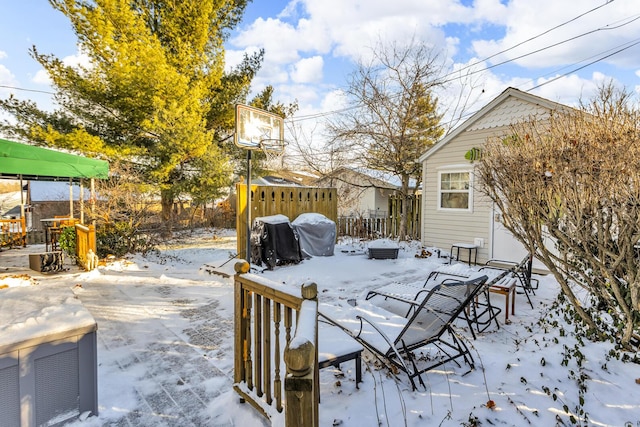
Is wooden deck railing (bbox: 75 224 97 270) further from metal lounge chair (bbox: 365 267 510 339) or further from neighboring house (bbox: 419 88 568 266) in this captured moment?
neighboring house (bbox: 419 88 568 266)

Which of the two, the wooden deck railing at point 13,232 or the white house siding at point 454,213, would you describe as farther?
the wooden deck railing at point 13,232

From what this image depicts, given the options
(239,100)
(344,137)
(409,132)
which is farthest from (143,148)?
(409,132)

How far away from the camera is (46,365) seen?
2.06 meters

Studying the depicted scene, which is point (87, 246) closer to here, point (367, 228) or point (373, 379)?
point (373, 379)

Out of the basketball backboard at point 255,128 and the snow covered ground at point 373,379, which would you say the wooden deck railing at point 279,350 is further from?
the basketball backboard at point 255,128

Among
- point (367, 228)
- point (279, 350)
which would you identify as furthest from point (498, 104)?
point (279, 350)

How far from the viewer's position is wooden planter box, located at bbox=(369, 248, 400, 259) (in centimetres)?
810

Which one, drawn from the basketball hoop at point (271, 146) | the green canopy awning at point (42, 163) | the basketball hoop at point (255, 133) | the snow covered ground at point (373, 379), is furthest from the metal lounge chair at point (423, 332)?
the green canopy awning at point (42, 163)

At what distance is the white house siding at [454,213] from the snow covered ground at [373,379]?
10.3 feet

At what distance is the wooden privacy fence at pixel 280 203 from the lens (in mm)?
7566

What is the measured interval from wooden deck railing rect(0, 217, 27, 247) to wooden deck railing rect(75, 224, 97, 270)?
452cm

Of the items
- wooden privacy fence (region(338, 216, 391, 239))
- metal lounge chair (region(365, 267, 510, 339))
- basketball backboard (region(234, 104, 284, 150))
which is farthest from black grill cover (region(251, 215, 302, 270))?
wooden privacy fence (region(338, 216, 391, 239))

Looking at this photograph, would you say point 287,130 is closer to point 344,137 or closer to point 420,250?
point 344,137

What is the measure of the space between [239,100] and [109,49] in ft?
13.8
